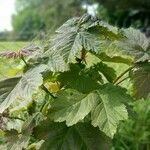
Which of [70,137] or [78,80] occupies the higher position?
[78,80]

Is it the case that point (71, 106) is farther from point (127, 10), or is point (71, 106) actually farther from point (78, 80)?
point (127, 10)

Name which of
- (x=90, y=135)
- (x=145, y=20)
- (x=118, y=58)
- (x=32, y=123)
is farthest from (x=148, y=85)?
(x=145, y=20)

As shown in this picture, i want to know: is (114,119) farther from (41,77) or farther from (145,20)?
(145,20)

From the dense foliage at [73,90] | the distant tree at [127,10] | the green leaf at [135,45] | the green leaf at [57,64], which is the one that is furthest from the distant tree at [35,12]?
the green leaf at [57,64]

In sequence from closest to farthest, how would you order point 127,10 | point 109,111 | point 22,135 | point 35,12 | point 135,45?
1. point 109,111
2. point 22,135
3. point 135,45
4. point 127,10
5. point 35,12

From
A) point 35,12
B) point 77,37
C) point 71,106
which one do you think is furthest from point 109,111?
point 35,12

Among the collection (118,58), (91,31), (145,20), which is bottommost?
(145,20)

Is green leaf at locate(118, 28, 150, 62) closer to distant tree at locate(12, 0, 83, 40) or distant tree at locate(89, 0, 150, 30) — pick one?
distant tree at locate(12, 0, 83, 40)
